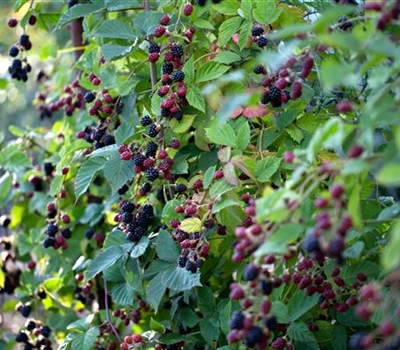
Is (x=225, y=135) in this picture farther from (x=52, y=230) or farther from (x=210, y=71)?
(x=52, y=230)

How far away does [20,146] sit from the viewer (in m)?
2.28

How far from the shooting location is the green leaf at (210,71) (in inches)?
60.9

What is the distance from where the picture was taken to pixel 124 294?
1.69 metres

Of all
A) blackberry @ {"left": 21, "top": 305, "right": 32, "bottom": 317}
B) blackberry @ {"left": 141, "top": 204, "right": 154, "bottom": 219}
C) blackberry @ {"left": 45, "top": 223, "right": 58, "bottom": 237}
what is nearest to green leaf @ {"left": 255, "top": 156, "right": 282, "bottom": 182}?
blackberry @ {"left": 141, "top": 204, "right": 154, "bottom": 219}

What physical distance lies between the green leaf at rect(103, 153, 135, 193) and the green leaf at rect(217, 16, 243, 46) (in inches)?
12.6

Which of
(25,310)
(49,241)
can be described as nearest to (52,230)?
(49,241)

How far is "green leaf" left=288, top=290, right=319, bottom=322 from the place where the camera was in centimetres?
138

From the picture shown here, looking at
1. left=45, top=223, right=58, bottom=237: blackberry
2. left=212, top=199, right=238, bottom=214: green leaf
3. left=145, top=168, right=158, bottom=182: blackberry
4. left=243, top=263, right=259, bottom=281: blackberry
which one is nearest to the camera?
left=243, top=263, right=259, bottom=281: blackberry

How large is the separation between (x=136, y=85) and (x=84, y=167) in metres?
0.25

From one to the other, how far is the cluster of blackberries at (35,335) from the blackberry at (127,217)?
0.63 meters

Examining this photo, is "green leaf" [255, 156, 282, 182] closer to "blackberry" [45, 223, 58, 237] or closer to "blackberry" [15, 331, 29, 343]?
"blackberry" [45, 223, 58, 237]

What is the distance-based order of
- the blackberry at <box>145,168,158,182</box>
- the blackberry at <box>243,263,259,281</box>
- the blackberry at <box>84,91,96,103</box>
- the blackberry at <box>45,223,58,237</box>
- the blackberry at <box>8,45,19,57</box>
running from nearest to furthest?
the blackberry at <box>243,263,259,281</box>, the blackberry at <box>145,168,158,182</box>, the blackberry at <box>84,91,96,103</box>, the blackberry at <box>45,223,58,237</box>, the blackberry at <box>8,45,19,57</box>

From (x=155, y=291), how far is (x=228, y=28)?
1.82 ft

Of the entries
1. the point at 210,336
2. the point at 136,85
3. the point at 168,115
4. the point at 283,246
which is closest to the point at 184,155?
the point at 168,115
